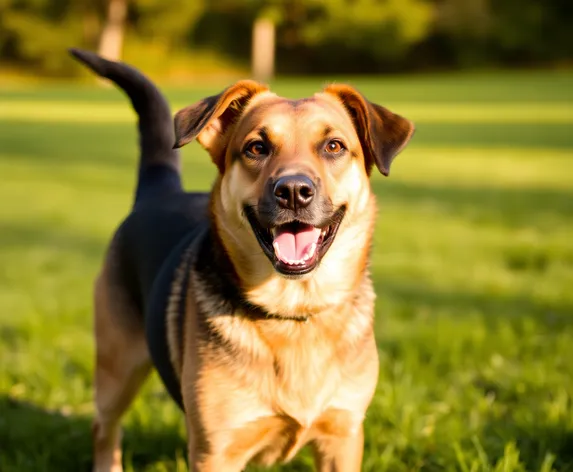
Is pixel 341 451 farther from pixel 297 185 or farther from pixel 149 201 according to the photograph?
pixel 149 201

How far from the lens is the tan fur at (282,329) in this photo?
10.4 ft

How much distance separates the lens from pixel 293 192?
3.06m

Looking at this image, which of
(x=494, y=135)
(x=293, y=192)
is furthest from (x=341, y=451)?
(x=494, y=135)

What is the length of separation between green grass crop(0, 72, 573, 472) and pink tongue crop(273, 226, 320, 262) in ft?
4.06

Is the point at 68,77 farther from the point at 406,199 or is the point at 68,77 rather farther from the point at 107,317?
the point at 107,317

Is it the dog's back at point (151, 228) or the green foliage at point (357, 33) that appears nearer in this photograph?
the dog's back at point (151, 228)

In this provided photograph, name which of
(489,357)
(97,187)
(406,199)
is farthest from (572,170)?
(489,357)

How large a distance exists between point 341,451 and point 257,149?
4.09ft

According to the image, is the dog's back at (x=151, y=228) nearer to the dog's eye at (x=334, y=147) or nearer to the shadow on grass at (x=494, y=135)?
the dog's eye at (x=334, y=147)

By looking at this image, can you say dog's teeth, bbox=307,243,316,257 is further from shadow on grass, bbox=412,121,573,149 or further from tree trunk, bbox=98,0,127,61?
tree trunk, bbox=98,0,127,61

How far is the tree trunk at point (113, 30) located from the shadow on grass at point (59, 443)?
5049 centimetres

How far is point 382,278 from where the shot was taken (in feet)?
25.2

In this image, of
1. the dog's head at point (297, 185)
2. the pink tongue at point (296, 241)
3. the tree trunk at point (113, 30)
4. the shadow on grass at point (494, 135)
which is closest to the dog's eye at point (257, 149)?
the dog's head at point (297, 185)

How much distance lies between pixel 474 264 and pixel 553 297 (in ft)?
5.01
